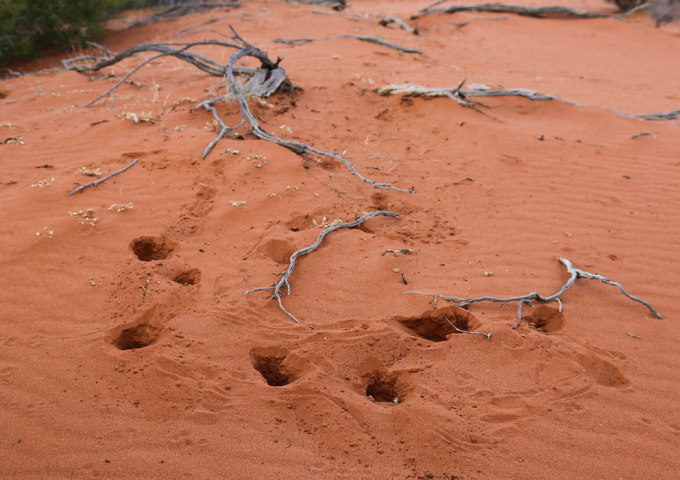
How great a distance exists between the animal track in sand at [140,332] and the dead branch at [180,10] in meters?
9.48

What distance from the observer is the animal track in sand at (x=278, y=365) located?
218cm

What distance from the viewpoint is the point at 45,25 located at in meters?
8.20

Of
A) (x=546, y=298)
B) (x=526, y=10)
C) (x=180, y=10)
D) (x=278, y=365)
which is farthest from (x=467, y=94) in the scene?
(x=180, y=10)

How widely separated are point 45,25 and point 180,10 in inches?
115

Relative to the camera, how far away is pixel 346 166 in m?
3.92

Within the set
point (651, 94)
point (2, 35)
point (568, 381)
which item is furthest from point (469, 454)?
point (2, 35)

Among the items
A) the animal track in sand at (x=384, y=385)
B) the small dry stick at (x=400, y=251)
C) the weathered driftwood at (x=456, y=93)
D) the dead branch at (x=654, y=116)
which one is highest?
the weathered driftwood at (x=456, y=93)

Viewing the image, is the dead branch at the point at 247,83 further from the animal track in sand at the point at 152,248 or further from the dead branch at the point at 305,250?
the animal track in sand at the point at 152,248

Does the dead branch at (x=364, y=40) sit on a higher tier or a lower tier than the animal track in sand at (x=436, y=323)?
higher

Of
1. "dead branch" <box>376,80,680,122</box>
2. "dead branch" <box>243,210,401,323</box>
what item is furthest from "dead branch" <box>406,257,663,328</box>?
"dead branch" <box>376,80,680,122</box>

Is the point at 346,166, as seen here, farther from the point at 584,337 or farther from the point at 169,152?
the point at 584,337

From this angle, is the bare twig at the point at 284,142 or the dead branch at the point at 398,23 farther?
the dead branch at the point at 398,23

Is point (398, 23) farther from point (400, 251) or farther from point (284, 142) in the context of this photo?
point (400, 251)

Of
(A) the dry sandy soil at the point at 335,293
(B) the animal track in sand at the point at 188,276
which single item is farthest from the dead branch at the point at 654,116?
(B) the animal track in sand at the point at 188,276
